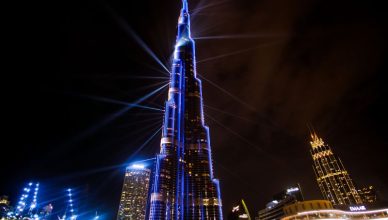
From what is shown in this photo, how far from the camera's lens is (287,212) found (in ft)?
260

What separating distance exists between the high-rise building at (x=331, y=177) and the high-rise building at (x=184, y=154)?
9907cm

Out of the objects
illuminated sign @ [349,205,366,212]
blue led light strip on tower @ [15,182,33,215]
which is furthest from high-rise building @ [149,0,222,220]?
blue led light strip on tower @ [15,182,33,215]

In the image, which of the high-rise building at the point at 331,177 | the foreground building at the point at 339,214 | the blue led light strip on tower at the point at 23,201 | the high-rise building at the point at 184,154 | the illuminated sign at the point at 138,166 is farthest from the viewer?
the illuminated sign at the point at 138,166

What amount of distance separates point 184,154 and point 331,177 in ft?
400

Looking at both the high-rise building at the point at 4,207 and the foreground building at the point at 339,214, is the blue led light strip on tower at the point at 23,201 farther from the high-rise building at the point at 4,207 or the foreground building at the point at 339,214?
the foreground building at the point at 339,214

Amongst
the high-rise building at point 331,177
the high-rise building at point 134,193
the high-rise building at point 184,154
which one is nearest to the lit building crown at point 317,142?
the high-rise building at point 331,177

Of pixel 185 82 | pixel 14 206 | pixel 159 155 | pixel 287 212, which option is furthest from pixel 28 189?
pixel 185 82

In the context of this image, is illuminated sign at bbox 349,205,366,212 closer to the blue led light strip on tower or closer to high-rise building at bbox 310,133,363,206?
high-rise building at bbox 310,133,363,206

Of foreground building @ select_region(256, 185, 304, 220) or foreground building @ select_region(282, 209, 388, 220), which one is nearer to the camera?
foreground building @ select_region(282, 209, 388, 220)

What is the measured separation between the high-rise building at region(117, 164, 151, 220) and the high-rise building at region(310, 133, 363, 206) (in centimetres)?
14098

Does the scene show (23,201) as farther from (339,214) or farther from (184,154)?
(184,154)

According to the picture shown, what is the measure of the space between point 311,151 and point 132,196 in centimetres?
15693

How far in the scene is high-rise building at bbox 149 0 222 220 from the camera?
12988 centimetres

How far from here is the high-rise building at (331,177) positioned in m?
165
